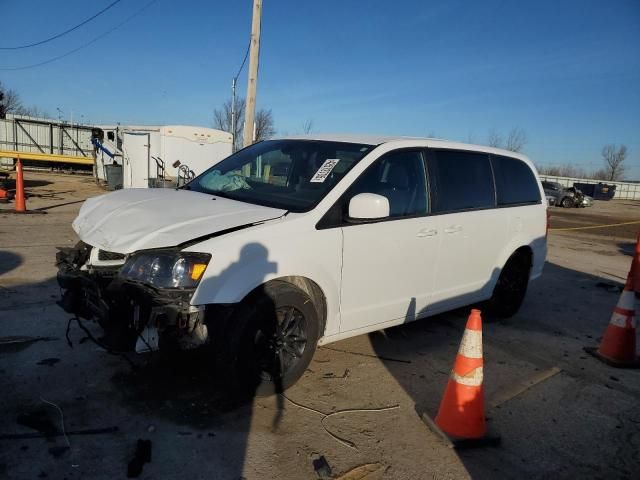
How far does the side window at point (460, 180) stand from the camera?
4.07m

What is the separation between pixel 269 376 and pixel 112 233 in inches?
54.2

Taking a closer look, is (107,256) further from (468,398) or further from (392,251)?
(468,398)

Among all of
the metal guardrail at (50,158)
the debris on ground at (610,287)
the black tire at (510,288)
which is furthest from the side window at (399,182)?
the metal guardrail at (50,158)

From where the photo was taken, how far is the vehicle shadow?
2.78 metres

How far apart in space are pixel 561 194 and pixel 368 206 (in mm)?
31993

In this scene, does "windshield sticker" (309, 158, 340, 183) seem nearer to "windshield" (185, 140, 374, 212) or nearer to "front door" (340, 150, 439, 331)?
"windshield" (185, 140, 374, 212)

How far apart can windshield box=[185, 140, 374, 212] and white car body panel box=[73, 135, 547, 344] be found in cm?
12

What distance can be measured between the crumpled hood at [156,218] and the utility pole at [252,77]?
7.70 meters

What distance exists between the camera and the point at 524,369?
4.11 meters

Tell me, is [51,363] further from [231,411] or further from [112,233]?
[231,411]

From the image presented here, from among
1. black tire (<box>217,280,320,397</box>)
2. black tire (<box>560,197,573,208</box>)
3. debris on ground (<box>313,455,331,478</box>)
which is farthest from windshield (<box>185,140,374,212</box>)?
black tire (<box>560,197,573,208</box>)

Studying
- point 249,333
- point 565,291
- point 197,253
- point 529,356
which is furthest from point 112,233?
point 565,291

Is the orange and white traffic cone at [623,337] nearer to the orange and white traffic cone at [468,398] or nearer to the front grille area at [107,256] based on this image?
the orange and white traffic cone at [468,398]

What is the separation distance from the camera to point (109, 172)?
16.9 m
